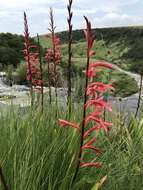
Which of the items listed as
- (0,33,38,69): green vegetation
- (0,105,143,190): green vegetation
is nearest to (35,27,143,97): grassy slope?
(0,105,143,190): green vegetation

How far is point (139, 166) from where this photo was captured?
3797mm

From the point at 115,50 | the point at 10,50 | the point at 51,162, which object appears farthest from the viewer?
the point at 10,50

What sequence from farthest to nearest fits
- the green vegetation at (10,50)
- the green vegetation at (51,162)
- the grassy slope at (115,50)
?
A: the green vegetation at (10,50), the grassy slope at (115,50), the green vegetation at (51,162)

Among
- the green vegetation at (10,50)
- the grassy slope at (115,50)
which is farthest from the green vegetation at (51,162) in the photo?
the green vegetation at (10,50)

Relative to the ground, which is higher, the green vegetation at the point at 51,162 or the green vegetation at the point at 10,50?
the green vegetation at the point at 51,162

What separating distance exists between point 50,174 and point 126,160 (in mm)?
843

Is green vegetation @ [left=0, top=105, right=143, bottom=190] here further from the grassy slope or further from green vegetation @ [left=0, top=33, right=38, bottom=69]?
green vegetation @ [left=0, top=33, right=38, bottom=69]

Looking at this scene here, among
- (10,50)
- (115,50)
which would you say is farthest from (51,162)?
(10,50)

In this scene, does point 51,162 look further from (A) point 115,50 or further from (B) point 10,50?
(B) point 10,50

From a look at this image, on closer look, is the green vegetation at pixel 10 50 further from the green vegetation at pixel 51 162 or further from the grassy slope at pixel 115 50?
the green vegetation at pixel 51 162

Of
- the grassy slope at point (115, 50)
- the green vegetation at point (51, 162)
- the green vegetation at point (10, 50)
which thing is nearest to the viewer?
the green vegetation at point (51, 162)

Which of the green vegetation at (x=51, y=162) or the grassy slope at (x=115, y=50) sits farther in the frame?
the grassy slope at (x=115, y=50)

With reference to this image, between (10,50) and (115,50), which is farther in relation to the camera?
(10,50)

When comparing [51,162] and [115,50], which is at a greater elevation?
[51,162]
